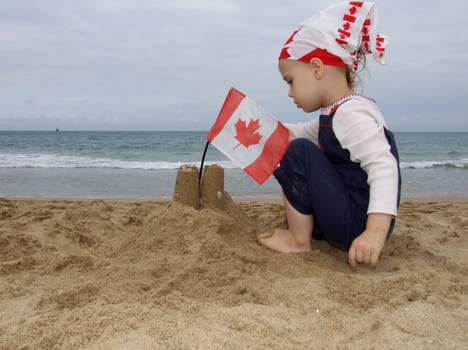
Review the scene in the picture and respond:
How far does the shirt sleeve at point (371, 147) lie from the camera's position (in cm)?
196

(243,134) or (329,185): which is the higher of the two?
(243,134)

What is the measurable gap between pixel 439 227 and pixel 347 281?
1.79m


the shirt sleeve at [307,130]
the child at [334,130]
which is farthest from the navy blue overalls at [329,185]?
the shirt sleeve at [307,130]

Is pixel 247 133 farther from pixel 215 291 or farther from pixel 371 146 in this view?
pixel 215 291

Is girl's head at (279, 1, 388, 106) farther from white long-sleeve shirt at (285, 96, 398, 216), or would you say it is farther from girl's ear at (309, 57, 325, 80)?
white long-sleeve shirt at (285, 96, 398, 216)

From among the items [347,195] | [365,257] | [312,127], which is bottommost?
[365,257]

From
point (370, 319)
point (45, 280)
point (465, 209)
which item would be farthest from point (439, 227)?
point (45, 280)

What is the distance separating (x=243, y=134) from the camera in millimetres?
2486

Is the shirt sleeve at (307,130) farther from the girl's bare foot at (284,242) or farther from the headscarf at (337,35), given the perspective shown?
the girl's bare foot at (284,242)

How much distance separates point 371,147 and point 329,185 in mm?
315

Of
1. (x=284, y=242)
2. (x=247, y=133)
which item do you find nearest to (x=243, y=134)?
(x=247, y=133)

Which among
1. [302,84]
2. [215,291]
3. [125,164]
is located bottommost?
[125,164]

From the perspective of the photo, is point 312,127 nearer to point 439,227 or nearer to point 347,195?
point 347,195

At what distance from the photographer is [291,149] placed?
2389mm
